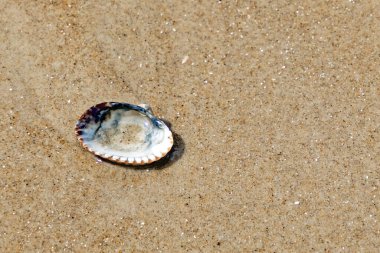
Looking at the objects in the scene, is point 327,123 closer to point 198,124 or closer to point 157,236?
point 198,124

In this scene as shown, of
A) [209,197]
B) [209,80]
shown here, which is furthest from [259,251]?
[209,80]

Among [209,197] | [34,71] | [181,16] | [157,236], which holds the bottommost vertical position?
[157,236]

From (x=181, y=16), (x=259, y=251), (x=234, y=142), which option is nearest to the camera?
(x=259, y=251)

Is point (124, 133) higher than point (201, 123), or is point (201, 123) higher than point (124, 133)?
point (201, 123)
